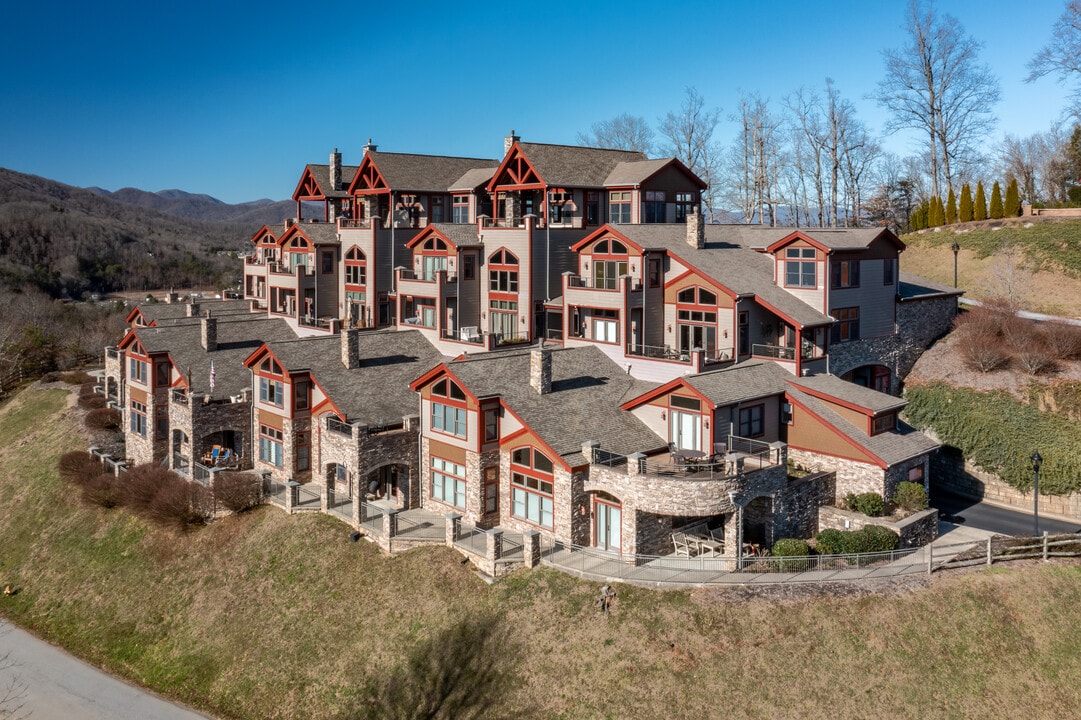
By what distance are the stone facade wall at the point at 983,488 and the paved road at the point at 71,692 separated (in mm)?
31286

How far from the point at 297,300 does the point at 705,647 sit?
3638cm

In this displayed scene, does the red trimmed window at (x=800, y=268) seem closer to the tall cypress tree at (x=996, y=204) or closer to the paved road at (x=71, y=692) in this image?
the paved road at (x=71, y=692)

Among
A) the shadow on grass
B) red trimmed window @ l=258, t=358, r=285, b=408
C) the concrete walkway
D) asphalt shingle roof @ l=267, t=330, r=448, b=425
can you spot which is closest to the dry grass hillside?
the concrete walkway

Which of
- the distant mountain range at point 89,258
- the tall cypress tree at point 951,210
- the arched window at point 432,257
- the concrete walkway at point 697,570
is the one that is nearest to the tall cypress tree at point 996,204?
the tall cypress tree at point 951,210

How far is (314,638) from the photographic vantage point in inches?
1146

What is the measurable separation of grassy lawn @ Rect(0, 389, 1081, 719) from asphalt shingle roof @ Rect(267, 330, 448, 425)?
525 cm

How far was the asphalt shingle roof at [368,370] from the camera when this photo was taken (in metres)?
36.3

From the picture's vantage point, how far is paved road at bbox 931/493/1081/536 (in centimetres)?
3123

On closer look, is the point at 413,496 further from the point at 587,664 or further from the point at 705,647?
the point at 705,647

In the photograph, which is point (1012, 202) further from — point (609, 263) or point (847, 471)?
point (847, 471)

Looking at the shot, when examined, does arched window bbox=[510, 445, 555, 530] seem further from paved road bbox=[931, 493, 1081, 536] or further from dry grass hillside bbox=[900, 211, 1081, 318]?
dry grass hillside bbox=[900, 211, 1081, 318]

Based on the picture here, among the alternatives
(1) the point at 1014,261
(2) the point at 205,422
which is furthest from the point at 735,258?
(2) the point at 205,422

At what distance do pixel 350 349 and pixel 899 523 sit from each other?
24.4m

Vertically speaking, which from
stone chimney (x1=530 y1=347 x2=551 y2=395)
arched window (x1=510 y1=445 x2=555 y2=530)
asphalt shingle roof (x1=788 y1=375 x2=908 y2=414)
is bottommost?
arched window (x1=510 y1=445 x2=555 y2=530)
